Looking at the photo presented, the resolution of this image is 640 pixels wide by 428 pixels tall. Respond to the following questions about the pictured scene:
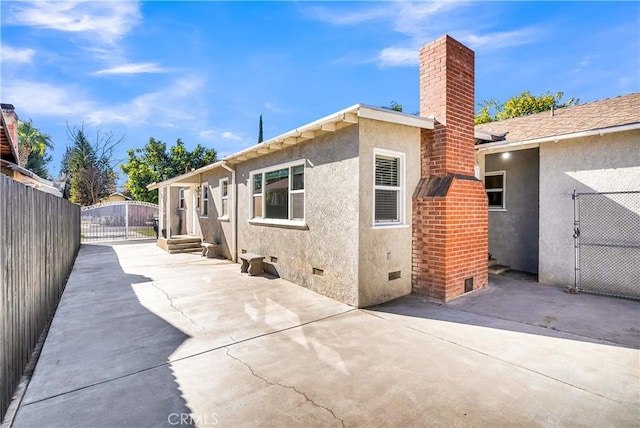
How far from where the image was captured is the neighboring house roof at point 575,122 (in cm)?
676

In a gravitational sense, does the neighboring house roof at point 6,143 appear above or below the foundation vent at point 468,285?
above

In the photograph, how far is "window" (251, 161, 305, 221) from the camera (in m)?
7.38

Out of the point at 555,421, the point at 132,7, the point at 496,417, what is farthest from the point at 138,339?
the point at 132,7

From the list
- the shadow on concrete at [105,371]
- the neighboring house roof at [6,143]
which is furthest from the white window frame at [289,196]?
the neighboring house roof at [6,143]

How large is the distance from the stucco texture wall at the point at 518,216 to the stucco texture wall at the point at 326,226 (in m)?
6.17

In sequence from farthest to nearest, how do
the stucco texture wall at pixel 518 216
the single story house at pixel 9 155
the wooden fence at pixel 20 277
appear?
1. the stucco texture wall at pixel 518 216
2. the single story house at pixel 9 155
3. the wooden fence at pixel 20 277

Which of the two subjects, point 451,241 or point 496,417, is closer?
point 496,417

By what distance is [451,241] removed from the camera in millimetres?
5973

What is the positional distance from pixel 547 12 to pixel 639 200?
265 inches

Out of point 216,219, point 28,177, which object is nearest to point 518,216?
point 216,219

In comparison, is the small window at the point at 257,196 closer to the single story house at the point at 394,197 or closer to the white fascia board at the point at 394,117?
the single story house at the point at 394,197

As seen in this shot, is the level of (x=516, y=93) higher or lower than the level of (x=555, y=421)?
higher

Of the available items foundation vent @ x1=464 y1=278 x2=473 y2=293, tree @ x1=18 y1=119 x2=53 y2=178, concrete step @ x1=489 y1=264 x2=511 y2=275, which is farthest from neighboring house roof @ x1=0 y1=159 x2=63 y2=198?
tree @ x1=18 y1=119 x2=53 y2=178

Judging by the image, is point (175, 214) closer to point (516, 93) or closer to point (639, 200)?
point (639, 200)
